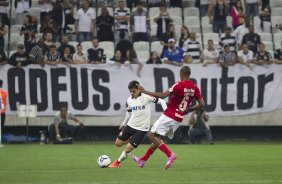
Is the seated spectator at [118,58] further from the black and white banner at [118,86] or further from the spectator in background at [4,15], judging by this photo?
the spectator in background at [4,15]

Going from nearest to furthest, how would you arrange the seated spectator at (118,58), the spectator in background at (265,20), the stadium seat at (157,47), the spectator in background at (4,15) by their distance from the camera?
1. the seated spectator at (118,58)
2. the stadium seat at (157,47)
3. the spectator in background at (4,15)
4. the spectator in background at (265,20)

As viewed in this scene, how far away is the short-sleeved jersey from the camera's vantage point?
19781mm

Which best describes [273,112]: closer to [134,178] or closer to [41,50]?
[41,50]

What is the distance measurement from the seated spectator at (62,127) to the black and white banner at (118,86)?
52 cm

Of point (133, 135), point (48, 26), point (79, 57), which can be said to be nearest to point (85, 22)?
point (48, 26)

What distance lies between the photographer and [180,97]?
18.2 m

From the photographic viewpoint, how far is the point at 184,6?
3541 cm

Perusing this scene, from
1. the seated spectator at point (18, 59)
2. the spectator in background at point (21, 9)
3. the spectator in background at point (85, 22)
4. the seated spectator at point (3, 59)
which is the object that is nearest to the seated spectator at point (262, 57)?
the spectator in background at point (85, 22)

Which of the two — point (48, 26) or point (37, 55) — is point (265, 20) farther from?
point (37, 55)

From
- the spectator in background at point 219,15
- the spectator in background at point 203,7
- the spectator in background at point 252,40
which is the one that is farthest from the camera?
the spectator in background at point 203,7

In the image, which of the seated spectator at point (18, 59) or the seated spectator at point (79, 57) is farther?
the seated spectator at point (79, 57)

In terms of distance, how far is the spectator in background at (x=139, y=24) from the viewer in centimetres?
3222

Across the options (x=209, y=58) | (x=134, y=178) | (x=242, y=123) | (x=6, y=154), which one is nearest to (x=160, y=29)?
(x=209, y=58)

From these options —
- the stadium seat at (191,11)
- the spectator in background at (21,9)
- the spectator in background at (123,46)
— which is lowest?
the spectator in background at (123,46)
